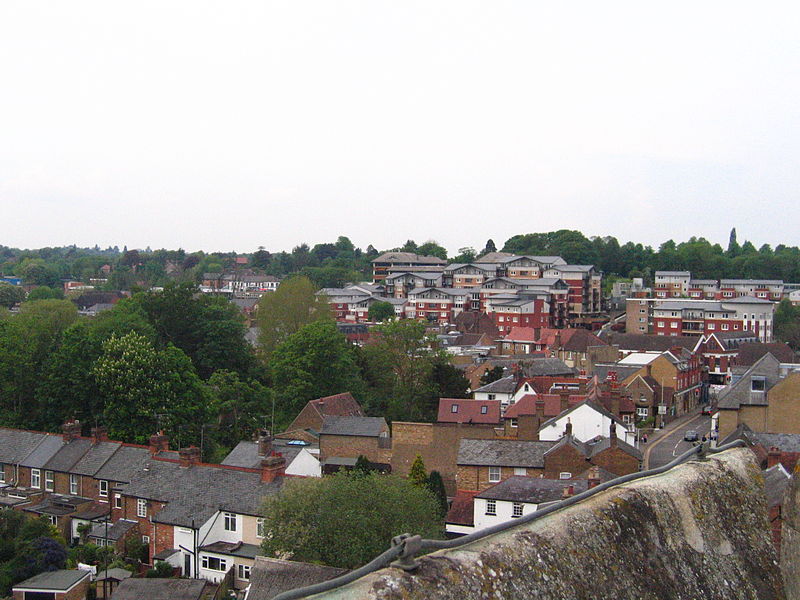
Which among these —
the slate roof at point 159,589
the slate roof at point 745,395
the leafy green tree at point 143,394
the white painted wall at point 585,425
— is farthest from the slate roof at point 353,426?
the slate roof at point 745,395

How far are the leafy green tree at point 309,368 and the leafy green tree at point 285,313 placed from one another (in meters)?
9.97

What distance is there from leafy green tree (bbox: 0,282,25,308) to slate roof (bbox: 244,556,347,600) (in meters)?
95.7

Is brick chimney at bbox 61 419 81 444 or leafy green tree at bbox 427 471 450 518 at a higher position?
brick chimney at bbox 61 419 81 444

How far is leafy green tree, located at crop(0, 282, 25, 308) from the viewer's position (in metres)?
101

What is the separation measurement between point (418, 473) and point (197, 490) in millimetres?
8981

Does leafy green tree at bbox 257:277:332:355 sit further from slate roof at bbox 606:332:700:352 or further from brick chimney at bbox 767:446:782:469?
brick chimney at bbox 767:446:782:469

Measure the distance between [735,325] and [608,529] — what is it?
82416mm

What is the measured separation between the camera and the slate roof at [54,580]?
70.3 feet

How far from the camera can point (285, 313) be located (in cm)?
5800

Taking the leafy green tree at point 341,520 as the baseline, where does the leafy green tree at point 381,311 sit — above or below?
above

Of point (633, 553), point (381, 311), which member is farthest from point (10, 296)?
point (633, 553)

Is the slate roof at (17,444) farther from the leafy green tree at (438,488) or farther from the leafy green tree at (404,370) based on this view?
the leafy green tree at (404,370)

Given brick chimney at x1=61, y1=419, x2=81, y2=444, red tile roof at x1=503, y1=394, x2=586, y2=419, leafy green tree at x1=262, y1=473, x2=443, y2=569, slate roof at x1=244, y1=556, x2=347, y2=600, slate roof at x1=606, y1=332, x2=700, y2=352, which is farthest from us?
slate roof at x1=606, y1=332, x2=700, y2=352

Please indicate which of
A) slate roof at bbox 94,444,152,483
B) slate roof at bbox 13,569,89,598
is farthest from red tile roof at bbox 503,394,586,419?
slate roof at bbox 13,569,89,598
